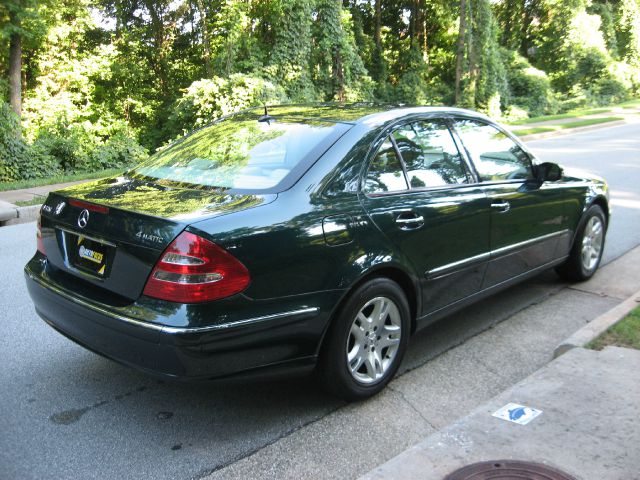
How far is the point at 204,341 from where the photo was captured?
291 cm

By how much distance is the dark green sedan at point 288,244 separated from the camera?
298 centimetres

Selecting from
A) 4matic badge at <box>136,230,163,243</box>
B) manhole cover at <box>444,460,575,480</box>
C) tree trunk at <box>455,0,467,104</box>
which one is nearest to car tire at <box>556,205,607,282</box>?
manhole cover at <box>444,460,575,480</box>

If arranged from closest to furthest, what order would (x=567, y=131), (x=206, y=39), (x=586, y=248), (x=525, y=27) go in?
(x=586, y=248), (x=567, y=131), (x=206, y=39), (x=525, y=27)

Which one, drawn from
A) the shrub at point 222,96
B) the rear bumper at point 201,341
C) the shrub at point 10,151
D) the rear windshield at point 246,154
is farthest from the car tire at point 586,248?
the shrub at point 222,96

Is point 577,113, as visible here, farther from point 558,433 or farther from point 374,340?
point 558,433

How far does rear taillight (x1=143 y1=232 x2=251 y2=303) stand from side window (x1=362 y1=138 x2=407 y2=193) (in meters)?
1.05

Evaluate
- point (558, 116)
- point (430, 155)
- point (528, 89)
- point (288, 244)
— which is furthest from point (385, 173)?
point (528, 89)

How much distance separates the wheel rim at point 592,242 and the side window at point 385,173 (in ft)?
8.66

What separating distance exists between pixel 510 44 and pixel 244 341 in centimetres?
4133

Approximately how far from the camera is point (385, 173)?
382 centimetres

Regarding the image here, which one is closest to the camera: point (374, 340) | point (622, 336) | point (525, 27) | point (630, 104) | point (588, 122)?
point (374, 340)

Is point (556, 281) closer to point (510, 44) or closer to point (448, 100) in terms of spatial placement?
point (448, 100)

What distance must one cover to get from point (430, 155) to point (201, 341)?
6.81ft

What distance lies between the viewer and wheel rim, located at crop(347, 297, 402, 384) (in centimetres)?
354
